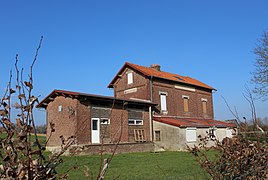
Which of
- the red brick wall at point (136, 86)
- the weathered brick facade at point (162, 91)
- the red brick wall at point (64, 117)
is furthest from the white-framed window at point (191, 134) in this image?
the red brick wall at point (64, 117)

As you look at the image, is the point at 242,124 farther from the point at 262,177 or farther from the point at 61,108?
Answer: the point at 61,108

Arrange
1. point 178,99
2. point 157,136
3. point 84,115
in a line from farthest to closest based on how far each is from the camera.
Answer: point 178,99 → point 157,136 → point 84,115

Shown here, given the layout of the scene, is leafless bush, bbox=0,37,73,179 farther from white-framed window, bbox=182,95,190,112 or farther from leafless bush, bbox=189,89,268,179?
white-framed window, bbox=182,95,190,112

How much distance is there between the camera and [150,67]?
33.8 metres

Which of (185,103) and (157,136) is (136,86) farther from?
(185,103)

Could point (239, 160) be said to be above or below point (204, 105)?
below

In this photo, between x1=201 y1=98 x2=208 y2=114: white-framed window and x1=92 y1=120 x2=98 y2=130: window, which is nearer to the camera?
x1=92 y1=120 x2=98 y2=130: window

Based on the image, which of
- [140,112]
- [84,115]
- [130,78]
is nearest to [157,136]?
[140,112]

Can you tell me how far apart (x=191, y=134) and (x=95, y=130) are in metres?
9.68

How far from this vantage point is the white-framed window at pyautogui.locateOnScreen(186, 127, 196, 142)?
26.0m

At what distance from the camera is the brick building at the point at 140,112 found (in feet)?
70.0

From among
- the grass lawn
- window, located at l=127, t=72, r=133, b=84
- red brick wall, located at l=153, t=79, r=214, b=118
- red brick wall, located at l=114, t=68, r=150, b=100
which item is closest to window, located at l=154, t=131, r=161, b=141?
red brick wall, located at l=153, t=79, r=214, b=118

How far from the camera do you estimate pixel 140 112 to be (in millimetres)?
25922

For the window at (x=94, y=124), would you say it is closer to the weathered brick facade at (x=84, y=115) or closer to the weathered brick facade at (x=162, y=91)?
the weathered brick facade at (x=84, y=115)
